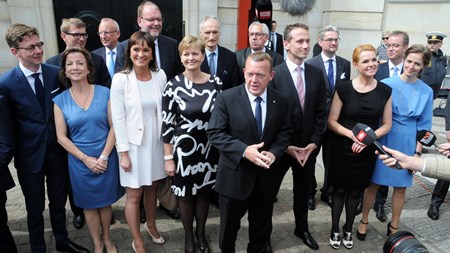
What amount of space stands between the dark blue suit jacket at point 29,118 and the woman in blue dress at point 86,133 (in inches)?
4.7

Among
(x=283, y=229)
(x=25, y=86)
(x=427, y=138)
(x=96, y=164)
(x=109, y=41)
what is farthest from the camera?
(x=109, y=41)

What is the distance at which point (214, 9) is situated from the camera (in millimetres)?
8125

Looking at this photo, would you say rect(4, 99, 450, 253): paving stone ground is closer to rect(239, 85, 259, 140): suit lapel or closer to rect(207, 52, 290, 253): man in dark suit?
rect(207, 52, 290, 253): man in dark suit

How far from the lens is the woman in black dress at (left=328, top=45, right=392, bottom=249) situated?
310cm

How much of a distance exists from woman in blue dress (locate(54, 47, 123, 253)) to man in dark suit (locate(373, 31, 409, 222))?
10.5 ft

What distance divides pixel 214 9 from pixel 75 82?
19.7 ft

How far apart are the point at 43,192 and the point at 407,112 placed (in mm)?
3578

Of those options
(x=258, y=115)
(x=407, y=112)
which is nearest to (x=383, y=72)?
(x=407, y=112)

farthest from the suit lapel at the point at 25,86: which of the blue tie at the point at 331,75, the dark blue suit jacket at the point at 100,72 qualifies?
the blue tie at the point at 331,75

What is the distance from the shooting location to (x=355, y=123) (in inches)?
125

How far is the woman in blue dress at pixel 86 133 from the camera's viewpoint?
2.74m

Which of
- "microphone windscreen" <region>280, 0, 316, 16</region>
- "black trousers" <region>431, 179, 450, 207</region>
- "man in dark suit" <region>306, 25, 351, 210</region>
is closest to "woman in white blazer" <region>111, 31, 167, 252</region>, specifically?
"man in dark suit" <region>306, 25, 351, 210</region>

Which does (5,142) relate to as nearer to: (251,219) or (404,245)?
(251,219)

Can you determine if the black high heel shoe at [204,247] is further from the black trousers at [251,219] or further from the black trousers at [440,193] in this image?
the black trousers at [440,193]
